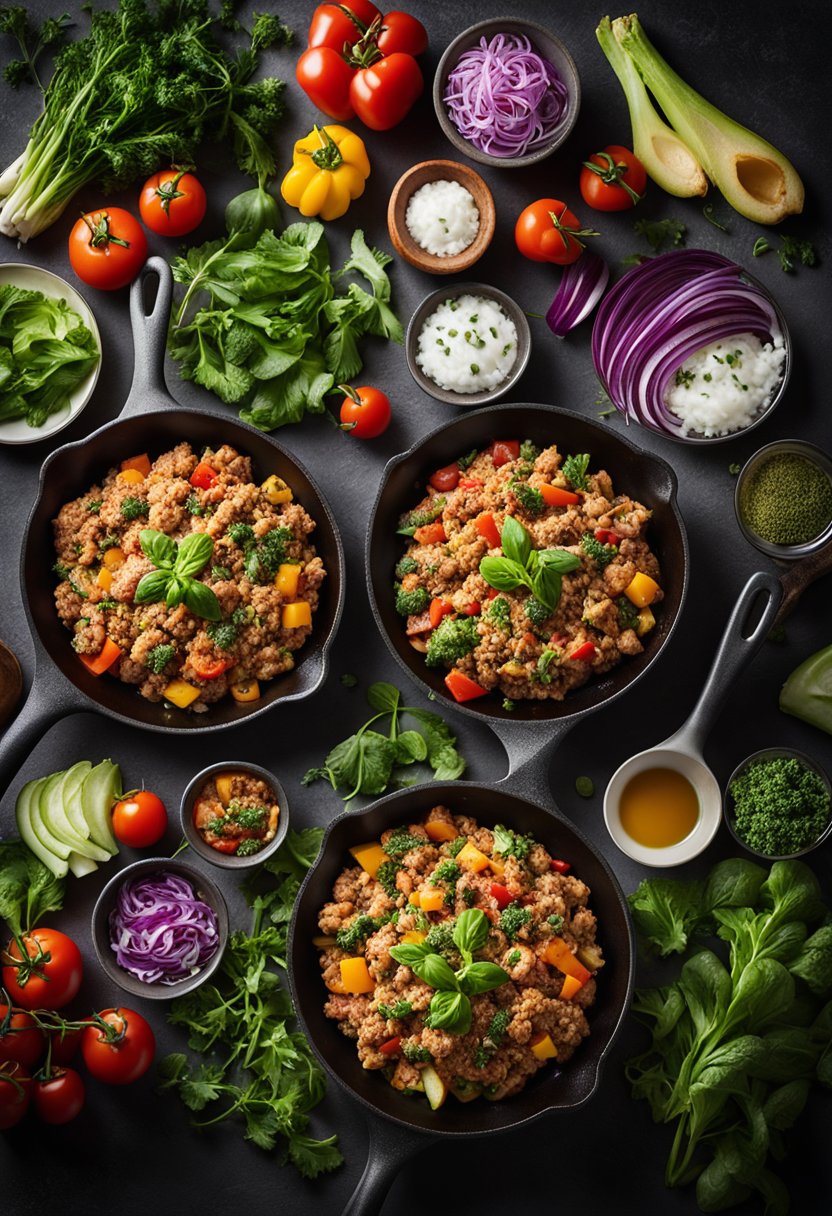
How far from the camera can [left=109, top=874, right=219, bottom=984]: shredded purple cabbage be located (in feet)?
17.8

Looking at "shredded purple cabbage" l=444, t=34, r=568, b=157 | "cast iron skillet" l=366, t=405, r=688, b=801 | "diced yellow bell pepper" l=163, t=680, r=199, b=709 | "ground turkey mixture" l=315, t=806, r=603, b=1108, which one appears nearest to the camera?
"ground turkey mixture" l=315, t=806, r=603, b=1108

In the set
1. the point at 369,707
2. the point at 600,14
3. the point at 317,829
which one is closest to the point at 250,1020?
the point at 317,829

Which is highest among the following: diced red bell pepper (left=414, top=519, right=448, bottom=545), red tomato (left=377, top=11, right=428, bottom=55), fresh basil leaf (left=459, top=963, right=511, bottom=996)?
red tomato (left=377, top=11, right=428, bottom=55)

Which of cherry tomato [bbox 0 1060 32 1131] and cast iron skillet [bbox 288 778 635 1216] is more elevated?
cast iron skillet [bbox 288 778 635 1216]

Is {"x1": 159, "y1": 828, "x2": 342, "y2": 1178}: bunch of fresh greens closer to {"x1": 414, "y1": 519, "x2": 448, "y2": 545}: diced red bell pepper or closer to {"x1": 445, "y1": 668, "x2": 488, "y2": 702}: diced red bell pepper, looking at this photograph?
{"x1": 445, "y1": 668, "x2": 488, "y2": 702}: diced red bell pepper

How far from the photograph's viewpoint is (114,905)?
5.52 m

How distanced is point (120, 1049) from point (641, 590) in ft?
11.0

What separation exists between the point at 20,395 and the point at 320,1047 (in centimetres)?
354

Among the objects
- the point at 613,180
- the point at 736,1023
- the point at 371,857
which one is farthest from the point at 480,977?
the point at 613,180

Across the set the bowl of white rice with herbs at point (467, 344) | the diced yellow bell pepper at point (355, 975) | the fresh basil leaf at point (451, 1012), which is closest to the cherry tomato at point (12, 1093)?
the diced yellow bell pepper at point (355, 975)

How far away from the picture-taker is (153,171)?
5953 mm

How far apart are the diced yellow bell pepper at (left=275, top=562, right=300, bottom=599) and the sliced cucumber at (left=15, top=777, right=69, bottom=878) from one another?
1627 mm

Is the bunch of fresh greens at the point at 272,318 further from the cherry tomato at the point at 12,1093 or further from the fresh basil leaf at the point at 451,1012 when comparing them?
the cherry tomato at the point at 12,1093

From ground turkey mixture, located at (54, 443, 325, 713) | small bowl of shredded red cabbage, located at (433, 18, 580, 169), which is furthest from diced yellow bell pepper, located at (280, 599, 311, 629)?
small bowl of shredded red cabbage, located at (433, 18, 580, 169)
